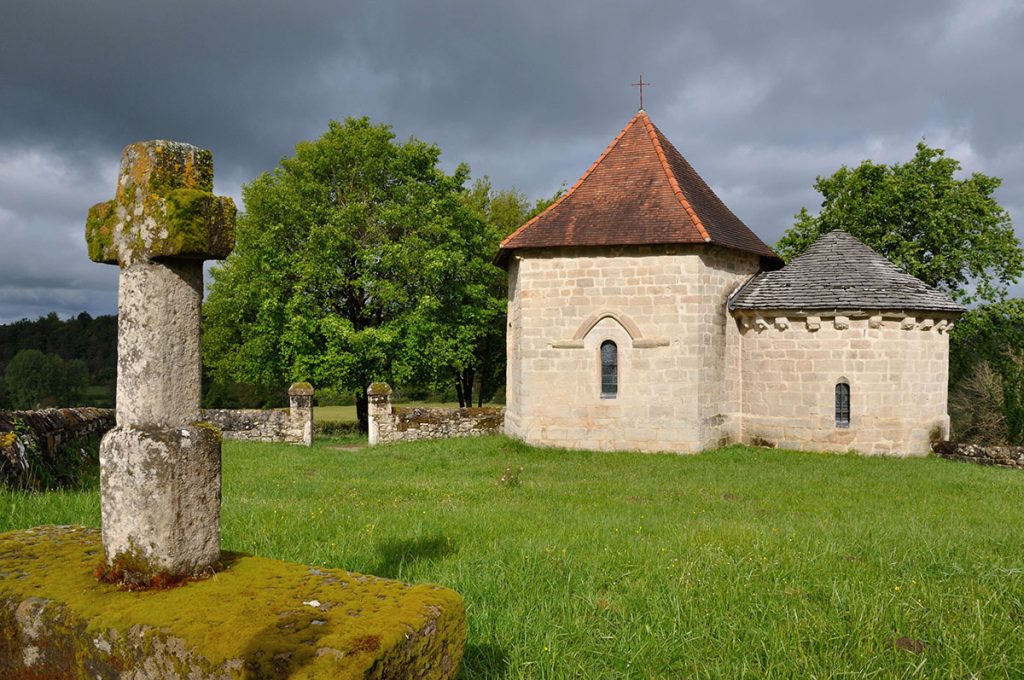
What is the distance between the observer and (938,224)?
2192 cm

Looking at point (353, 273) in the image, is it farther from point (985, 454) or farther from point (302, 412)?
point (985, 454)

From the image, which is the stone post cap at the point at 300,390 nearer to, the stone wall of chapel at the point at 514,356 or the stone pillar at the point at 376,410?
the stone pillar at the point at 376,410

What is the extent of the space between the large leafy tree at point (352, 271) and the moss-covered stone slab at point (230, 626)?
18.1m

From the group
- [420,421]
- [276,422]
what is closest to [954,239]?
[420,421]

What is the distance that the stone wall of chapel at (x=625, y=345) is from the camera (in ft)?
47.8

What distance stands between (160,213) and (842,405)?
1559cm

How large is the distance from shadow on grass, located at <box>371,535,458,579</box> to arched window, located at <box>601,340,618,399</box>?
9781 millimetres

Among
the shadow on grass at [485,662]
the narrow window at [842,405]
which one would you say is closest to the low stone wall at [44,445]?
the shadow on grass at [485,662]

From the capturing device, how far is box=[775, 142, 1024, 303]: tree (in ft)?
71.9

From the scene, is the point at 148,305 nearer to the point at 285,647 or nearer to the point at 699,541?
the point at 285,647

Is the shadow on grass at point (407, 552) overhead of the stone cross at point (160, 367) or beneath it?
beneath

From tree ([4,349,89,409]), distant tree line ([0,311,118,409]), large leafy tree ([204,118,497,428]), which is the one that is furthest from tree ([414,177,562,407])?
tree ([4,349,89,409])

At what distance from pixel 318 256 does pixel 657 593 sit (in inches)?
745

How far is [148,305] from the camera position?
2.65 meters
